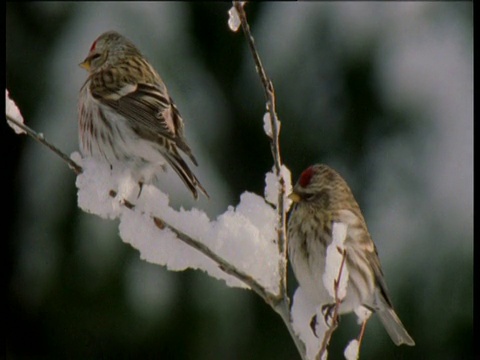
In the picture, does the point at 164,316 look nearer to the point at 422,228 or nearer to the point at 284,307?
the point at 422,228

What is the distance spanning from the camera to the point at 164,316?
6.11m

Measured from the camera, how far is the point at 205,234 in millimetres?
2100

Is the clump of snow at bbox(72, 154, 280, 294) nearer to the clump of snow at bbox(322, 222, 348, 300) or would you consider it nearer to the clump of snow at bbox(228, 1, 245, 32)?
the clump of snow at bbox(322, 222, 348, 300)

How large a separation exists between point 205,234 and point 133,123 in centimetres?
84

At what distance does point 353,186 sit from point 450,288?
847mm

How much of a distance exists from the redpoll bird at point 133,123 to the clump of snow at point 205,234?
0.28 m

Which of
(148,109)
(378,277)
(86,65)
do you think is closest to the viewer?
(148,109)

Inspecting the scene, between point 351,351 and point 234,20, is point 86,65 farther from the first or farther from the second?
point 351,351

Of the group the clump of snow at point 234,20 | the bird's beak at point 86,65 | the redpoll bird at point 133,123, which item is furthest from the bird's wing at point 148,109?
the clump of snow at point 234,20

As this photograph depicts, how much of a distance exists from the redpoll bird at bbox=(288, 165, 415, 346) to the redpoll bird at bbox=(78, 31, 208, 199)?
0.53 m

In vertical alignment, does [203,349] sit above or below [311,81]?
below

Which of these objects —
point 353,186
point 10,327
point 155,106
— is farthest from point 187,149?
point 10,327

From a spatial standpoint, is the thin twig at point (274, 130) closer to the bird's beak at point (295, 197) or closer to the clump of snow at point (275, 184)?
the clump of snow at point (275, 184)

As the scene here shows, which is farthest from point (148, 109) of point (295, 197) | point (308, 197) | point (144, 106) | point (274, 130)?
point (274, 130)
